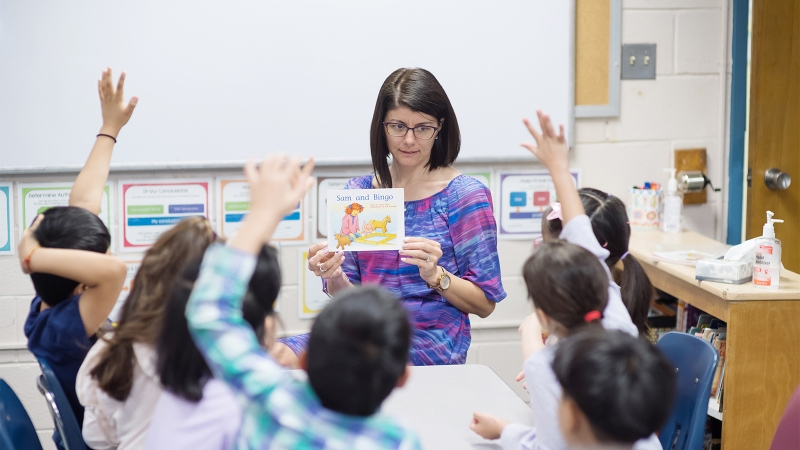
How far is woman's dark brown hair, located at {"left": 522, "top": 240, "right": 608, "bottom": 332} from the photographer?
145 centimetres

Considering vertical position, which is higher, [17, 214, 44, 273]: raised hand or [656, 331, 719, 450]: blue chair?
[17, 214, 44, 273]: raised hand

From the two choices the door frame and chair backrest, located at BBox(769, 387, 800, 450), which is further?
the door frame

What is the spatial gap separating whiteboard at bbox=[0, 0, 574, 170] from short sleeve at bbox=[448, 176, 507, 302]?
970 mm

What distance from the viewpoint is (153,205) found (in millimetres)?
3125

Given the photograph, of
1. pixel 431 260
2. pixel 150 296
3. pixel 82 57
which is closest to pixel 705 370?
pixel 431 260

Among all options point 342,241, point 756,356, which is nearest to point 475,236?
point 342,241

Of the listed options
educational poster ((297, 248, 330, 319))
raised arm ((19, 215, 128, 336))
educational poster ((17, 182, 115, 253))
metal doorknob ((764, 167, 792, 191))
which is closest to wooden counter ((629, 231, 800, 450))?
metal doorknob ((764, 167, 792, 191))

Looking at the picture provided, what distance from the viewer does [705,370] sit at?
1.77 meters

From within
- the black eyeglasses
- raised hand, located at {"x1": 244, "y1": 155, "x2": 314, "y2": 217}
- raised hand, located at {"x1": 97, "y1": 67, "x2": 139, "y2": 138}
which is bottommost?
raised hand, located at {"x1": 244, "y1": 155, "x2": 314, "y2": 217}

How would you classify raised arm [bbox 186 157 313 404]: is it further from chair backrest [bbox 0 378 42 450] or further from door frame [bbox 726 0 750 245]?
door frame [bbox 726 0 750 245]

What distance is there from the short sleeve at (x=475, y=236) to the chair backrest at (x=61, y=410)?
44.0 inches

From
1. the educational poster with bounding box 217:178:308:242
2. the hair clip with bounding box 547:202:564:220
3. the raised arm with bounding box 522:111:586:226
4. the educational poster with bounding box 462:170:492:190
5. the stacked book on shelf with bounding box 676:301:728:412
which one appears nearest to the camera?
the raised arm with bounding box 522:111:586:226

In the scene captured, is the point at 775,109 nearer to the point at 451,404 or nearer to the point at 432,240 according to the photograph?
the point at 432,240

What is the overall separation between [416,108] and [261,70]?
1115 mm
